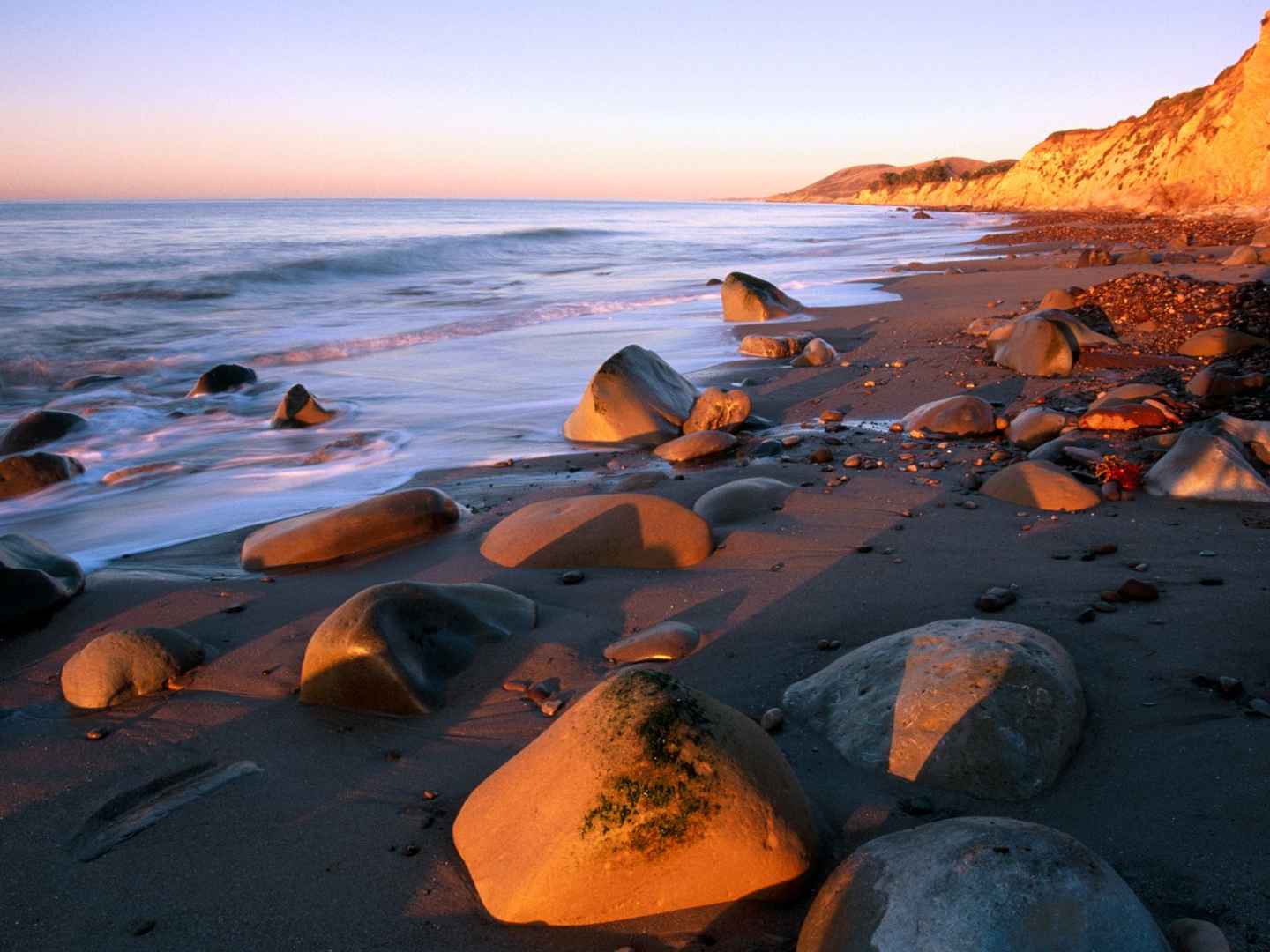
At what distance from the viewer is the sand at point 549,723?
70.7 inches

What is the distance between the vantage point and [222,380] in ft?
29.1

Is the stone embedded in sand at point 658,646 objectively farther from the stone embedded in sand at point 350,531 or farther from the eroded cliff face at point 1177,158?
the eroded cliff face at point 1177,158

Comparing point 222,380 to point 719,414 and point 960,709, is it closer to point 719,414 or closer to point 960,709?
point 719,414

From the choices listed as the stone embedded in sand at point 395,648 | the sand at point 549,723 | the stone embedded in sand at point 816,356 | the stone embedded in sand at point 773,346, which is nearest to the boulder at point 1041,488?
the sand at point 549,723

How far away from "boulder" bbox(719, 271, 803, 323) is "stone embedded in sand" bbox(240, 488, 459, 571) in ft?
24.5

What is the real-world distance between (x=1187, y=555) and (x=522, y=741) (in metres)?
2.46

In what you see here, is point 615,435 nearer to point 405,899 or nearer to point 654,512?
point 654,512

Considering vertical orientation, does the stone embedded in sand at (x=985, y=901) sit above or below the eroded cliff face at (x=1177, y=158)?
below

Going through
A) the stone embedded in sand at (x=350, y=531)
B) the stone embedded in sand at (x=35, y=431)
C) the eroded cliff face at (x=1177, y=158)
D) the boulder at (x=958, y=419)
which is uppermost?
the eroded cliff face at (x=1177, y=158)

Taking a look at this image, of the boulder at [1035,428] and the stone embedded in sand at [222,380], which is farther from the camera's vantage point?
the stone embedded in sand at [222,380]

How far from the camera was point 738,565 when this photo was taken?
3.56 meters

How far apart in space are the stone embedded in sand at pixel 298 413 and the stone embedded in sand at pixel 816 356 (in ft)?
13.3

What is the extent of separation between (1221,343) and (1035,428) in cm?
259

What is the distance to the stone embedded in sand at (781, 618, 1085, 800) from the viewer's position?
2.06 metres
